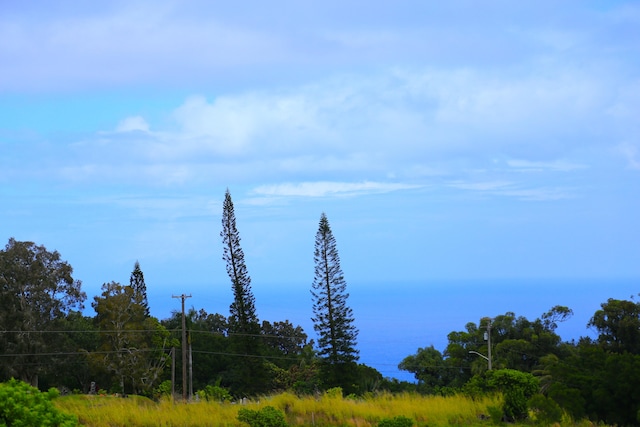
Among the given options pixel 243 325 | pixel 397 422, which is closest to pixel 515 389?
pixel 397 422

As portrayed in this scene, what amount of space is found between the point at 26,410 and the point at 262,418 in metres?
5.55

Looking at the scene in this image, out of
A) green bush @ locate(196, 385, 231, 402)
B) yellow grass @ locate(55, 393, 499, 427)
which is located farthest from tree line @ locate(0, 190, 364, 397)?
yellow grass @ locate(55, 393, 499, 427)

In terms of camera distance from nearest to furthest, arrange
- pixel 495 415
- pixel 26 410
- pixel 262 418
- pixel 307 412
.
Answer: pixel 26 410, pixel 262 418, pixel 495 415, pixel 307 412

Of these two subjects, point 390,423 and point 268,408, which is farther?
point 268,408

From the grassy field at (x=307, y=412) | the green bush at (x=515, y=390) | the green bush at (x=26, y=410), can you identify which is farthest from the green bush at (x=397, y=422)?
Answer: the green bush at (x=26, y=410)

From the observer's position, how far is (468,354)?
5944 centimetres

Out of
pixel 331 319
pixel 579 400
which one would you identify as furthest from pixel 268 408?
pixel 331 319

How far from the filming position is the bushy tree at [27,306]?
52016 millimetres

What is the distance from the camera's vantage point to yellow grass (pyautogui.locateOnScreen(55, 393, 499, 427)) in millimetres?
17219

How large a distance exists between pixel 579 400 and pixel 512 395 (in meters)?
1.42

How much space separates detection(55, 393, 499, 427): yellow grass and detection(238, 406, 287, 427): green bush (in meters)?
0.41

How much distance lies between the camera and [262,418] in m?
16.7

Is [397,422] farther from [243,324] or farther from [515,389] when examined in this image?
[243,324]

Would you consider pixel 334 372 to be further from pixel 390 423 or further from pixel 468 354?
pixel 390 423
